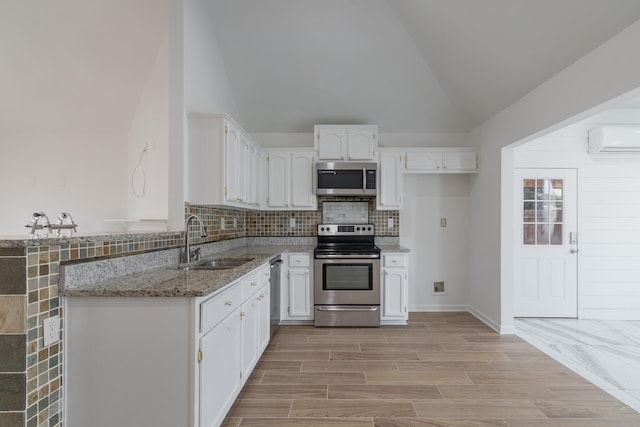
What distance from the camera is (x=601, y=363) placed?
287cm

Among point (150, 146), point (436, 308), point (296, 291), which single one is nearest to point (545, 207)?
point (436, 308)

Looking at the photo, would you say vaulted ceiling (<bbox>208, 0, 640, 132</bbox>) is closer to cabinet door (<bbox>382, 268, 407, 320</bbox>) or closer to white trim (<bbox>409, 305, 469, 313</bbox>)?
cabinet door (<bbox>382, 268, 407, 320</bbox>)

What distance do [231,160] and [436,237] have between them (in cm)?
298

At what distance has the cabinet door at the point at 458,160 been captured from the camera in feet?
13.8

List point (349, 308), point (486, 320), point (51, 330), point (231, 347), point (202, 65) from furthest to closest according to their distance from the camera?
point (486, 320) < point (349, 308) < point (202, 65) < point (231, 347) < point (51, 330)

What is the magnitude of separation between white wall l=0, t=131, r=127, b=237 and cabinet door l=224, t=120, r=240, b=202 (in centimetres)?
178

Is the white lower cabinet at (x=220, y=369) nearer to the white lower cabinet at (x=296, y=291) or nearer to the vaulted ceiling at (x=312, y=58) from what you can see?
the white lower cabinet at (x=296, y=291)

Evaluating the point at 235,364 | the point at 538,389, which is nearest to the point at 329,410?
the point at 235,364

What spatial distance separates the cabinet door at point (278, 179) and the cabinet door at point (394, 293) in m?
1.55

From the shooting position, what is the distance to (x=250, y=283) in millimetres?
2521

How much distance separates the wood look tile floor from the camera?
6.86ft

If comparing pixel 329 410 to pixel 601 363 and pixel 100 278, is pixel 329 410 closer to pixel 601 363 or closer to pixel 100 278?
pixel 100 278

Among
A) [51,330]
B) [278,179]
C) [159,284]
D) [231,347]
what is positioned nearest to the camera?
[51,330]

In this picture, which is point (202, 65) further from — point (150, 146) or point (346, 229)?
point (346, 229)
